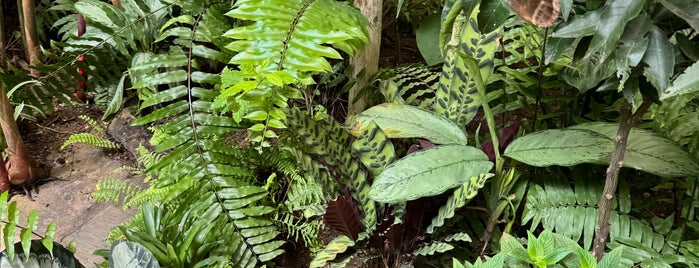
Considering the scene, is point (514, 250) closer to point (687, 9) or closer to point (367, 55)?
point (687, 9)

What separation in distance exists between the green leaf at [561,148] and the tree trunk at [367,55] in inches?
22.9

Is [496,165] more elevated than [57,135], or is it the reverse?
[496,165]

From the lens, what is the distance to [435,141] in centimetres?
142

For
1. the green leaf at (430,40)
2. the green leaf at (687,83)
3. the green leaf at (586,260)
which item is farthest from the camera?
the green leaf at (430,40)

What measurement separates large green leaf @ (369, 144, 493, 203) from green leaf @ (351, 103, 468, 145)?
0.08 metres

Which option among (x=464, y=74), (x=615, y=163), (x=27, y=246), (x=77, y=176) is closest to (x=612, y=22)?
(x=615, y=163)

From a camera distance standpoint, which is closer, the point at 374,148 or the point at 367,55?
the point at 374,148

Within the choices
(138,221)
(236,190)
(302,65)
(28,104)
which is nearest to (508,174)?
(302,65)

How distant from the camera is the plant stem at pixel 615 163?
1082mm

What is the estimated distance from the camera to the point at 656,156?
50.6 inches

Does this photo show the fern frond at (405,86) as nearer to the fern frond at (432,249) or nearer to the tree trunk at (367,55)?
the tree trunk at (367,55)

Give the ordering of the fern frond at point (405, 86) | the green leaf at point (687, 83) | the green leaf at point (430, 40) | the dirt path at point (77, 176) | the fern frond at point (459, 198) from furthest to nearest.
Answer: the green leaf at point (430, 40)
the dirt path at point (77, 176)
the fern frond at point (405, 86)
the fern frond at point (459, 198)
the green leaf at point (687, 83)

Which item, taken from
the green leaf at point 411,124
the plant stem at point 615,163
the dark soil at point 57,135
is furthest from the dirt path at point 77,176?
the plant stem at point 615,163

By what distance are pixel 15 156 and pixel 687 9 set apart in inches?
79.4
